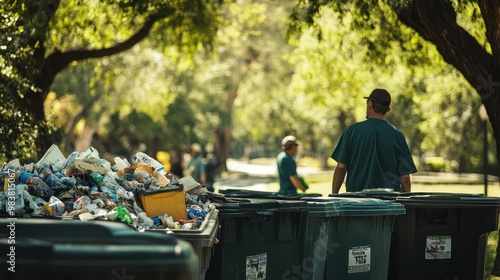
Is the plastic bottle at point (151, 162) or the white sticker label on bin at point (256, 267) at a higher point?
the plastic bottle at point (151, 162)

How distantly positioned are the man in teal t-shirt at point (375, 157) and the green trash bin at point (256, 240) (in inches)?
114

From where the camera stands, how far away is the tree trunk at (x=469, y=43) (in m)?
12.7

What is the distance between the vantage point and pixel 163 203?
676 cm

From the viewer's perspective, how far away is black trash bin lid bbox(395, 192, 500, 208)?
884 centimetres

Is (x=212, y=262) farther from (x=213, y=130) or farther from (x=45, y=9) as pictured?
(x=213, y=130)

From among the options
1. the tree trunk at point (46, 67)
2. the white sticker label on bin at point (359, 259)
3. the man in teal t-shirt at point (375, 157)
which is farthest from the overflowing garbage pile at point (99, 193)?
the tree trunk at point (46, 67)

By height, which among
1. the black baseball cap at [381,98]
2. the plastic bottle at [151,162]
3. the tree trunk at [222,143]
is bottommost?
the tree trunk at [222,143]

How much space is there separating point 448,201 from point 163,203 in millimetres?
3033

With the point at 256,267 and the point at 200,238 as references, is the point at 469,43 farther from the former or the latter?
the point at 200,238

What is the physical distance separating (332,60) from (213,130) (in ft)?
126

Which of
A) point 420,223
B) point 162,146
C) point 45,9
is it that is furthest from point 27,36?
point 162,146

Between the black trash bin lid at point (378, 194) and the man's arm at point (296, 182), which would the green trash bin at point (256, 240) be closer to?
the black trash bin lid at point (378, 194)

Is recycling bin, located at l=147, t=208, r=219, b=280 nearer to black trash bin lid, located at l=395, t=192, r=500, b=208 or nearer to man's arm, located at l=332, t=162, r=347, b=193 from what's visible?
black trash bin lid, located at l=395, t=192, r=500, b=208

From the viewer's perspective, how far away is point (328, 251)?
8.02 metres
